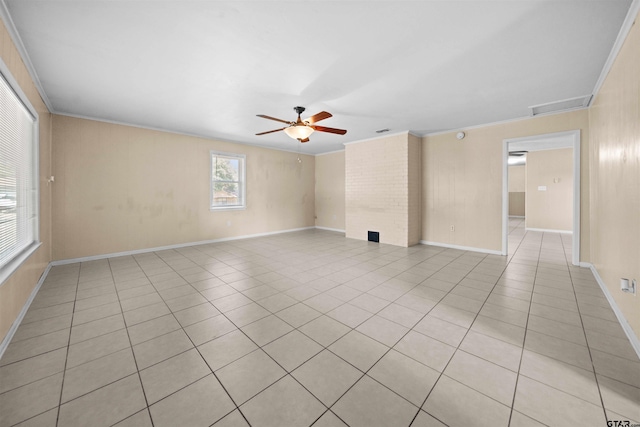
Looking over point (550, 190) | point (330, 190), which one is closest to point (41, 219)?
point (330, 190)

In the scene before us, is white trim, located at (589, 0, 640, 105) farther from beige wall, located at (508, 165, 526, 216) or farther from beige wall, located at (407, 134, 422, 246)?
beige wall, located at (508, 165, 526, 216)

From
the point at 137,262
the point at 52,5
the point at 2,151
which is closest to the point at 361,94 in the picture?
the point at 52,5

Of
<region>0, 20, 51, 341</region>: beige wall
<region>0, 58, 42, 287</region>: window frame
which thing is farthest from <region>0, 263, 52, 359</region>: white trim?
<region>0, 58, 42, 287</region>: window frame

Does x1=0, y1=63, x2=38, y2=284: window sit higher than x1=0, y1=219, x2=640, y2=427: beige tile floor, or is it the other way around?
x1=0, y1=63, x2=38, y2=284: window

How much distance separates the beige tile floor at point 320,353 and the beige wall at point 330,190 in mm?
4647

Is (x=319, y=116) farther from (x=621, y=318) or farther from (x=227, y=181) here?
(x=227, y=181)

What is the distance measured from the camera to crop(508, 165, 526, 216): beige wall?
11.6 m

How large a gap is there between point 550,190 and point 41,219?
1198 cm

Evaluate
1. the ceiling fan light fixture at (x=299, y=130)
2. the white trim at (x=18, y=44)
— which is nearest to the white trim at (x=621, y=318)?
the ceiling fan light fixture at (x=299, y=130)

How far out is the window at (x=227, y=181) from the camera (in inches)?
255

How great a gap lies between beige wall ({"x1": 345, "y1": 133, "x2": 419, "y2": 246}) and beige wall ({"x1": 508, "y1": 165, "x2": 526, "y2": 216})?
8.97 metres

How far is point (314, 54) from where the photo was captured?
8.48 feet

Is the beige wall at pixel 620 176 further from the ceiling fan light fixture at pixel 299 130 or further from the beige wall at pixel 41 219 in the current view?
the beige wall at pixel 41 219

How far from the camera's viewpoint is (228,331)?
225 cm
